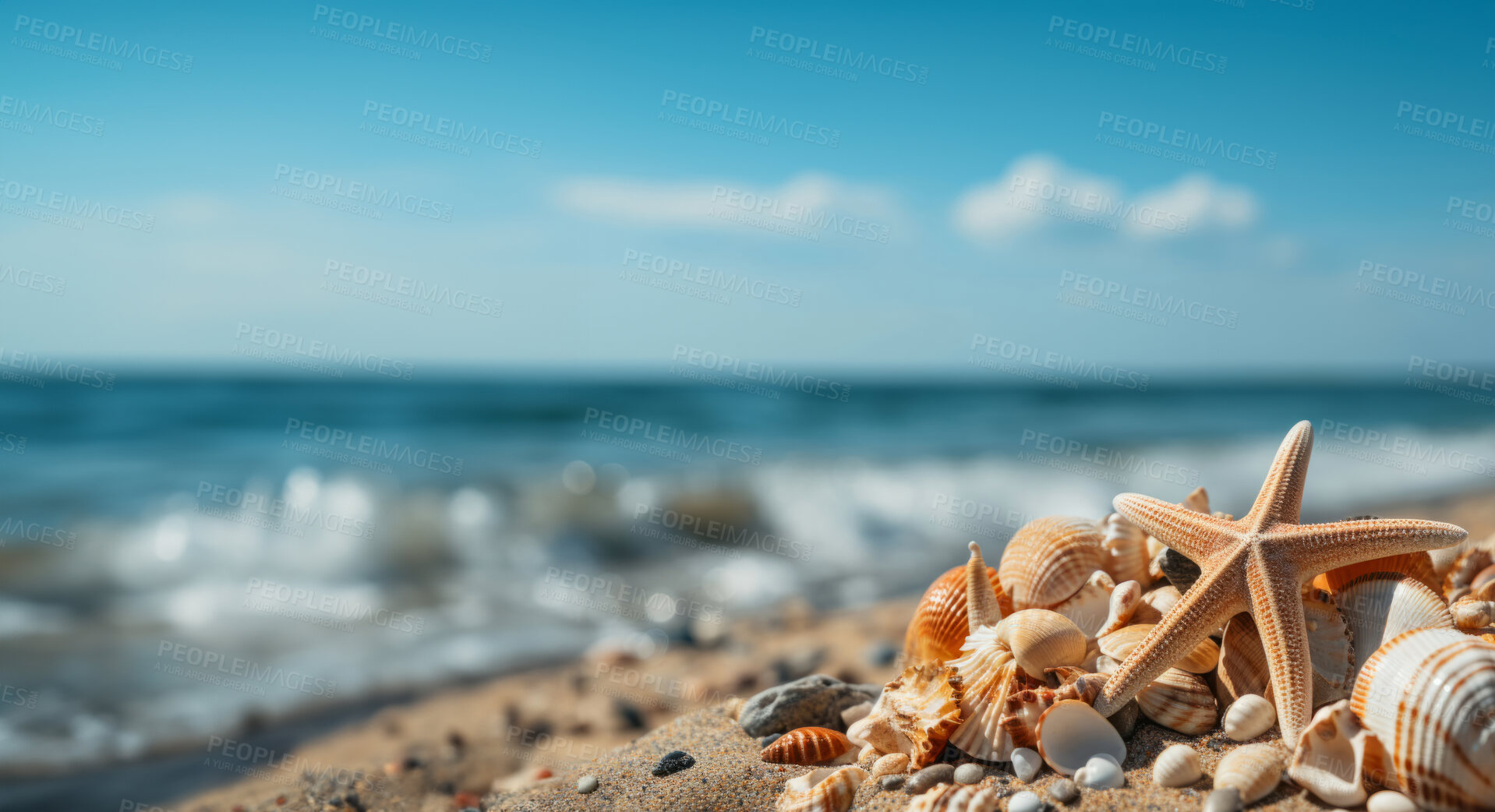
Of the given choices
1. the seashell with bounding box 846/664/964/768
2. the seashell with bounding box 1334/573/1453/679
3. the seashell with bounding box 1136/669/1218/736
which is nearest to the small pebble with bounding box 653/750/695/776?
the seashell with bounding box 846/664/964/768

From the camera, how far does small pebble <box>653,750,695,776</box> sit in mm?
3840

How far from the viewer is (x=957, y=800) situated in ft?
9.60

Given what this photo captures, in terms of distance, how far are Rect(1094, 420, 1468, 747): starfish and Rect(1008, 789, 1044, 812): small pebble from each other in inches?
17.1

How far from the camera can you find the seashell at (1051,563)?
12.4 feet

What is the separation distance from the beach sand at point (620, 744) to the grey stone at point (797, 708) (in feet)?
0.33

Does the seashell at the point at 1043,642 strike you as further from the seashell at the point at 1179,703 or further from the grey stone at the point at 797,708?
the grey stone at the point at 797,708

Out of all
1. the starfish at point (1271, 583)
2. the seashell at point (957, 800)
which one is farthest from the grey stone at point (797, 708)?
the starfish at point (1271, 583)

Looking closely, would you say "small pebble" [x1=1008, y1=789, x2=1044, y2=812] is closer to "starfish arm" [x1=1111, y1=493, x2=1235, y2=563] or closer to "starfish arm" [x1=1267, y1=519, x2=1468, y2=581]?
"starfish arm" [x1=1111, y1=493, x2=1235, y2=563]

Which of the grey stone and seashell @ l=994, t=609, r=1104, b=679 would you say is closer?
seashell @ l=994, t=609, r=1104, b=679

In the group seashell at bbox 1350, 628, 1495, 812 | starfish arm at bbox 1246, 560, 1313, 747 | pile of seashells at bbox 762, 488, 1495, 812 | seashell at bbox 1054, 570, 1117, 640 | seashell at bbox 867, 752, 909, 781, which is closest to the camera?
seashell at bbox 1350, 628, 1495, 812

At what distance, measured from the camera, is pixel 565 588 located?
32.7ft

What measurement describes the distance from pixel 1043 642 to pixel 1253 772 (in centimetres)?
79

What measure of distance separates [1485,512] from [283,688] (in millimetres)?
16541

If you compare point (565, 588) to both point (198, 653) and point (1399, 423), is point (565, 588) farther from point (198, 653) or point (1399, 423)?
point (1399, 423)
